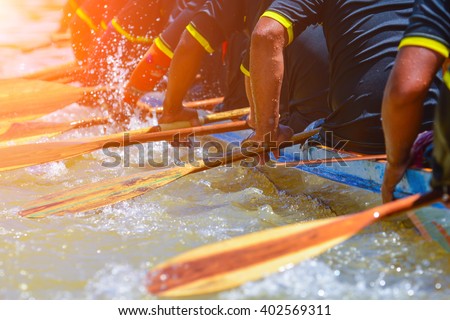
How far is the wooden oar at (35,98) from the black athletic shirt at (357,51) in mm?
2908

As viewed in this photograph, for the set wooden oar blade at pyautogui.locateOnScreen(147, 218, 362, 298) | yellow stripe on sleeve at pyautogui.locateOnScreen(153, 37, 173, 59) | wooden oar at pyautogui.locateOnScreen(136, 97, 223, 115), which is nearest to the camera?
wooden oar blade at pyautogui.locateOnScreen(147, 218, 362, 298)

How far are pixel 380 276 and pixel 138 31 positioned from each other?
150 inches

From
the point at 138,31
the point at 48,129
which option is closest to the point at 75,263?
the point at 48,129

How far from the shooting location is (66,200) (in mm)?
3203

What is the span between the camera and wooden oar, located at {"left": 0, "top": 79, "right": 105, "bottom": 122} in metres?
5.55

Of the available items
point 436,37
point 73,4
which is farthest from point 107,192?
point 73,4

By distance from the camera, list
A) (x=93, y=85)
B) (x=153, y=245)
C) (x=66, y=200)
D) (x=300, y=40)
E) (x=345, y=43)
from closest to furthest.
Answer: (x=153, y=245) < (x=345, y=43) < (x=66, y=200) < (x=300, y=40) < (x=93, y=85)

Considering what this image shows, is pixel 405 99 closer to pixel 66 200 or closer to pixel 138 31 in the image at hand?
pixel 66 200

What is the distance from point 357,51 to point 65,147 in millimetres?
1783

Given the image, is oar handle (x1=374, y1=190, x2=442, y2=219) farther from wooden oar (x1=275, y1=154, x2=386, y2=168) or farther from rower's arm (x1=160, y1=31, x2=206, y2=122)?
rower's arm (x1=160, y1=31, x2=206, y2=122)

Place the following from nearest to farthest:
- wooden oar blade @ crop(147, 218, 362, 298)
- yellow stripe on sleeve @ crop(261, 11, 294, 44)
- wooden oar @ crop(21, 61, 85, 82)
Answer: wooden oar blade @ crop(147, 218, 362, 298) < yellow stripe on sleeve @ crop(261, 11, 294, 44) < wooden oar @ crop(21, 61, 85, 82)

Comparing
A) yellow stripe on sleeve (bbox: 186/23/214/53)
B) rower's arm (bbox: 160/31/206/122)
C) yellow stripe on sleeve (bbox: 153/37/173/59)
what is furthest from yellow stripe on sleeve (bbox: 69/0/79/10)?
yellow stripe on sleeve (bbox: 186/23/214/53)

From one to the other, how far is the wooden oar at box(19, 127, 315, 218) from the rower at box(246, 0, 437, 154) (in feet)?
1.25

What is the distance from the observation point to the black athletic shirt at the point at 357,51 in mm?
2832
